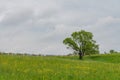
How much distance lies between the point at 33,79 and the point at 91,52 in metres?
68.2

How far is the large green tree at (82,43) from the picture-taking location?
84.0 metres

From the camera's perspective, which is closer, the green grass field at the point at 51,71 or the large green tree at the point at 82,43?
the green grass field at the point at 51,71

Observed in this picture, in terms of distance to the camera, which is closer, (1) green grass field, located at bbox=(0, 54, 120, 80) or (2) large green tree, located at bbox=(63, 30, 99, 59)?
(1) green grass field, located at bbox=(0, 54, 120, 80)

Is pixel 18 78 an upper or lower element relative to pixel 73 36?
lower

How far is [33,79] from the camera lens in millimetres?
18562

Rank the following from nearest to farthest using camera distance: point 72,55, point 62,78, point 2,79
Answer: point 2,79 → point 62,78 → point 72,55

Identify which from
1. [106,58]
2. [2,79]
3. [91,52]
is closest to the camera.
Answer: [2,79]

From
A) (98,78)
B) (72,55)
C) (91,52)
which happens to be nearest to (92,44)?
(91,52)

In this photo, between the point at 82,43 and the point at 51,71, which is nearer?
the point at 51,71

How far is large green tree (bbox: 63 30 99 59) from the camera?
84000mm

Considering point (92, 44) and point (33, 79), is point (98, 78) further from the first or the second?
point (92, 44)

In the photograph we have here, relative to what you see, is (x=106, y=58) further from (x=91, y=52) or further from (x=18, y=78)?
(x=18, y=78)

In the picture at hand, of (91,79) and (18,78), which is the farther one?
(91,79)

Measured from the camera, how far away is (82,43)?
84.9m
